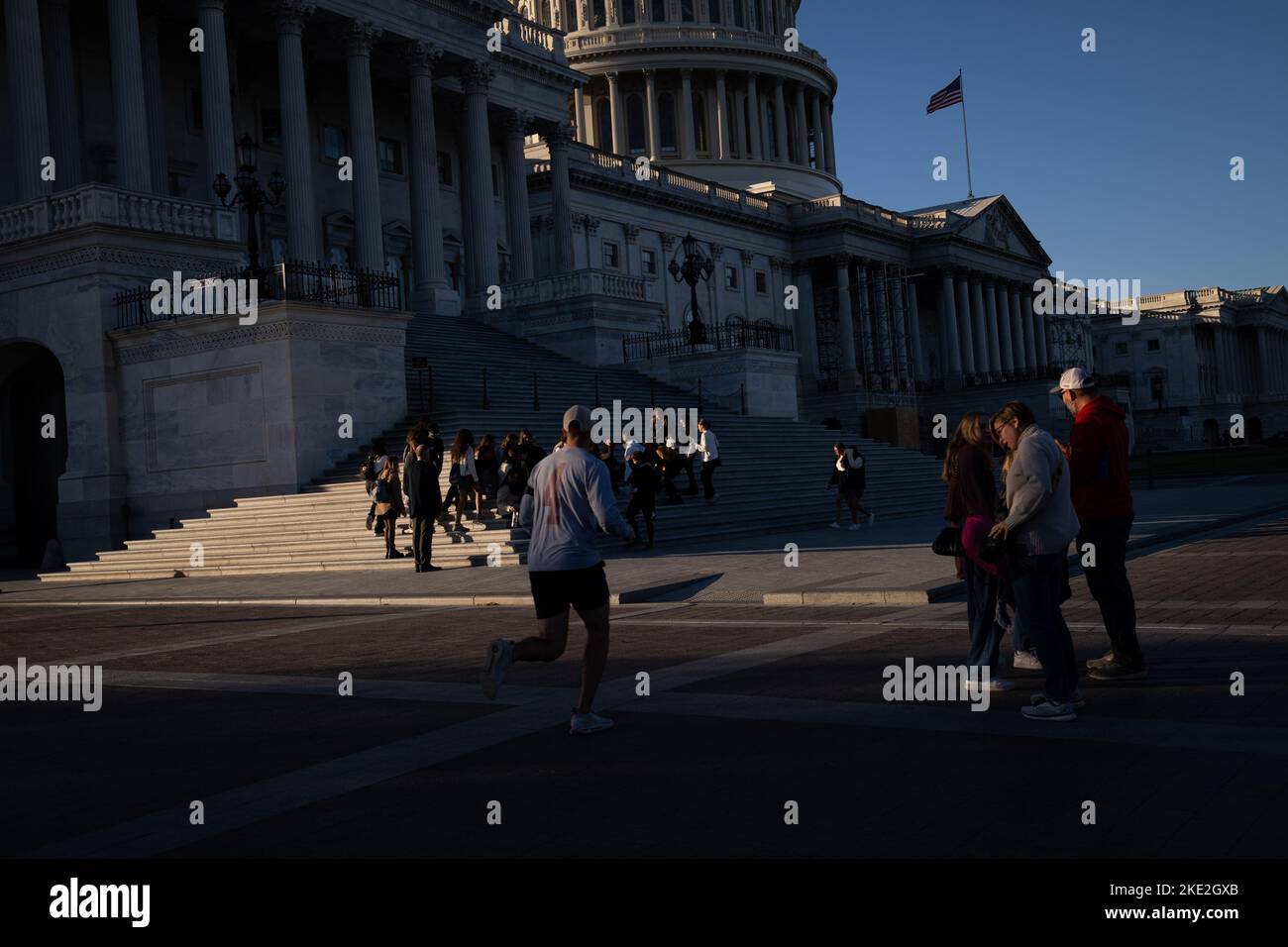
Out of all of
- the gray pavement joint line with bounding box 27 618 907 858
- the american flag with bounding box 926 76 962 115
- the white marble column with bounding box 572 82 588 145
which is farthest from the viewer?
the white marble column with bounding box 572 82 588 145

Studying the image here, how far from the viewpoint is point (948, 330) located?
3499 inches

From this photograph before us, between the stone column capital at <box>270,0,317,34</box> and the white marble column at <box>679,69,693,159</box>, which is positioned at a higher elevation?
the white marble column at <box>679,69,693,159</box>

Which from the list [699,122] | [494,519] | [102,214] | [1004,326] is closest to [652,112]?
[699,122]

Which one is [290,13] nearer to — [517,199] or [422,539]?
[517,199]

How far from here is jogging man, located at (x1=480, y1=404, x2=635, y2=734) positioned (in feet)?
26.5

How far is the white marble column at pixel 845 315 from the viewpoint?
7906cm

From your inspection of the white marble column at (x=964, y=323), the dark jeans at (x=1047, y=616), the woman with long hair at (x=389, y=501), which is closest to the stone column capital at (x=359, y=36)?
the woman with long hair at (x=389, y=501)

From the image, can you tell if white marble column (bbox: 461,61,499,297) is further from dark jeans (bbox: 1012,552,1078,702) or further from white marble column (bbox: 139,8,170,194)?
dark jeans (bbox: 1012,552,1078,702)

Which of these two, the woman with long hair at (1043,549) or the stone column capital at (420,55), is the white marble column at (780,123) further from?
the woman with long hair at (1043,549)

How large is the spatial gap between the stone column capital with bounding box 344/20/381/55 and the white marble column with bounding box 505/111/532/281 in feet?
32.5

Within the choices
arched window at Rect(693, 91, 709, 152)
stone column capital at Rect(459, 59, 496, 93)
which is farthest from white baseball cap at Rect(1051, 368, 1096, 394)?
arched window at Rect(693, 91, 709, 152)

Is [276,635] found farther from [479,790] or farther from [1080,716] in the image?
[1080,716]
